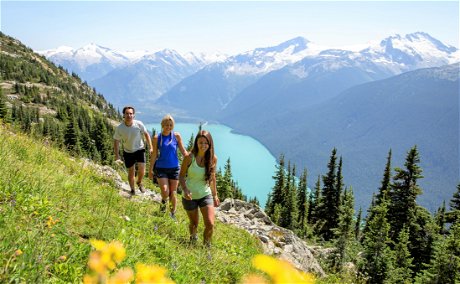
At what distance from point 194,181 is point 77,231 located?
2982 millimetres

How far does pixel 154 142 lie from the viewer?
8859mm

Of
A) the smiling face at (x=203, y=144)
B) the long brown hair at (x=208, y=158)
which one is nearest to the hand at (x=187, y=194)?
the long brown hair at (x=208, y=158)

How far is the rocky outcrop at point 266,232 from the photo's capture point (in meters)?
11.4

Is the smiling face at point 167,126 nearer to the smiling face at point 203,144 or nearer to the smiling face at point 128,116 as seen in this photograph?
the smiling face at point 128,116

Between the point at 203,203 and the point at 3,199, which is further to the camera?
the point at 203,203

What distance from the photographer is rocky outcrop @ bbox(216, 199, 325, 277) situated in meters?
12.3

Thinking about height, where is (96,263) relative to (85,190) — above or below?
above

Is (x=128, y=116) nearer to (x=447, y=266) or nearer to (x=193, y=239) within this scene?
(x=193, y=239)

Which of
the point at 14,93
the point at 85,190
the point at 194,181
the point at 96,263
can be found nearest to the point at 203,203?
the point at 194,181

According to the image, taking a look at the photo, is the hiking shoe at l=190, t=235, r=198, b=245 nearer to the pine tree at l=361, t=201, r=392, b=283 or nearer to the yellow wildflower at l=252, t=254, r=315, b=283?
the yellow wildflower at l=252, t=254, r=315, b=283

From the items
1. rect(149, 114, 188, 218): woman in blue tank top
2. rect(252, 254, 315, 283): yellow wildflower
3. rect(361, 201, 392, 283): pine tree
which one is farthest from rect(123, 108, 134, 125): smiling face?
rect(361, 201, 392, 283): pine tree

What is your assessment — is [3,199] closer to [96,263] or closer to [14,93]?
[96,263]

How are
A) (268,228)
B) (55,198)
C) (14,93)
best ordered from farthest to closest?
(14,93) < (268,228) < (55,198)

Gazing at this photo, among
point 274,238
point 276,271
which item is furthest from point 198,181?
point 274,238
